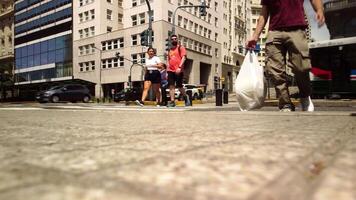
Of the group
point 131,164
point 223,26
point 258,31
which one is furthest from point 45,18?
point 131,164

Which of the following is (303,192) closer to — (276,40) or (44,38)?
(276,40)

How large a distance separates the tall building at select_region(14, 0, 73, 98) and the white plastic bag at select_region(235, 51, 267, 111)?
5507 centimetres

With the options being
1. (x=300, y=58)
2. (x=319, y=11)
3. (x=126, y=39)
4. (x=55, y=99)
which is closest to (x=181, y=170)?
(x=300, y=58)

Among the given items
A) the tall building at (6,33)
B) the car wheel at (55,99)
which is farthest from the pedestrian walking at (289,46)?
the tall building at (6,33)

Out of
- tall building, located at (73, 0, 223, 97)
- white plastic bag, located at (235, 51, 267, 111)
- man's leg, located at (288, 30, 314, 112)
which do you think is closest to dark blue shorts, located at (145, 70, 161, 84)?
white plastic bag, located at (235, 51, 267, 111)

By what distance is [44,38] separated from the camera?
6425 centimetres

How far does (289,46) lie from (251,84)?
76cm

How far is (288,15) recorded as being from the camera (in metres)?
5.39

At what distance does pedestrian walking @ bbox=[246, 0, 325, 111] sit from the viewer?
5.32 meters

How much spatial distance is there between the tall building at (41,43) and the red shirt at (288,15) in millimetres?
55513

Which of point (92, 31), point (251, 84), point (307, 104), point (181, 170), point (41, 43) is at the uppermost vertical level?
point (92, 31)

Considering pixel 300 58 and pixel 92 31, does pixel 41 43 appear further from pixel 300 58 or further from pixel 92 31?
pixel 300 58

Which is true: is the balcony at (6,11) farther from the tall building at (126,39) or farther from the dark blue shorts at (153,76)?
the dark blue shorts at (153,76)

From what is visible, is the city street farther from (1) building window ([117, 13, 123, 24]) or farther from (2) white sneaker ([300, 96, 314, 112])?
(1) building window ([117, 13, 123, 24])
